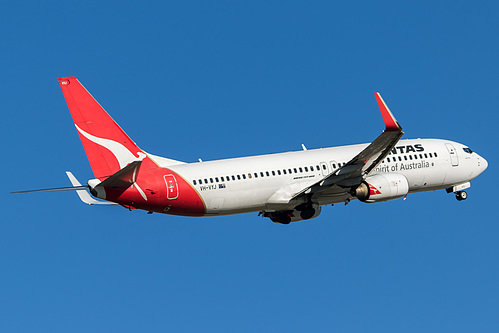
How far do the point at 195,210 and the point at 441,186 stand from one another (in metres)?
17.7

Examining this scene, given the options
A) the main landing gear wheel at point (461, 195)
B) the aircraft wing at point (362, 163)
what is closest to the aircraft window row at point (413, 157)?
the aircraft wing at point (362, 163)

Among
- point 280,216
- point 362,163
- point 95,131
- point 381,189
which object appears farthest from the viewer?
point 280,216

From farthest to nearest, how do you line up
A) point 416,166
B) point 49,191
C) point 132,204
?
point 416,166, point 132,204, point 49,191

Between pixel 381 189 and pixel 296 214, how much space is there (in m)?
5.81

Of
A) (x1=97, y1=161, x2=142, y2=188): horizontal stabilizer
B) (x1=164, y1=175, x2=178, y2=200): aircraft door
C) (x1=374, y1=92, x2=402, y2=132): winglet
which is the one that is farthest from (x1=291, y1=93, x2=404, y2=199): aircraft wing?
(x1=97, y1=161, x2=142, y2=188): horizontal stabilizer

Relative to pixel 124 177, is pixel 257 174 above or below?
above

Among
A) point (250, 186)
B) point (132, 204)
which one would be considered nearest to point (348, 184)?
point (250, 186)

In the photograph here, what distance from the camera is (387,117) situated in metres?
44.6

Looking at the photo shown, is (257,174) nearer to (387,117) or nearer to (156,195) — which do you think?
(156,195)

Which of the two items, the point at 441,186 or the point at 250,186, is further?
the point at 441,186

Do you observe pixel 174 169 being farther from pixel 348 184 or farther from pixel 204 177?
pixel 348 184

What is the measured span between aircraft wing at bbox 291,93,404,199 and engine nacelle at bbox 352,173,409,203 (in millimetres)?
532

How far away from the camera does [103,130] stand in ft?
152

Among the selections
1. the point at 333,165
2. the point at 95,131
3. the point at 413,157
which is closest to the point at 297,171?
the point at 333,165
